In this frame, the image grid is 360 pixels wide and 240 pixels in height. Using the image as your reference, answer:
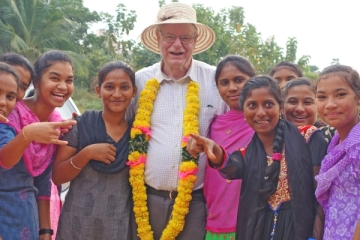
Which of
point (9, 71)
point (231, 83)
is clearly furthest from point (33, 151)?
point (231, 83)

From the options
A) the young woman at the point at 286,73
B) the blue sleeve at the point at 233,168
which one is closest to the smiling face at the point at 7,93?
the blue sleeve at the point at 233,168

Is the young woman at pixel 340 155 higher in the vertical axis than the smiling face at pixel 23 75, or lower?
lower

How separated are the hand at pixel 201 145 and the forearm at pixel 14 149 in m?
1.04

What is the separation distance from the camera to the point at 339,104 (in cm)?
259

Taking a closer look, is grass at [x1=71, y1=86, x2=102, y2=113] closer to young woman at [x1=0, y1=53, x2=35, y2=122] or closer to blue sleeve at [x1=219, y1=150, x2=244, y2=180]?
young woman at [x1=0, y1=53, x2=35, y2=122]

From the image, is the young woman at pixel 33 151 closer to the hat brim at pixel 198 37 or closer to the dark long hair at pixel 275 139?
the hat brim at pixel 198 37

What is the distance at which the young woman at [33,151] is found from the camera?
2.83 meters

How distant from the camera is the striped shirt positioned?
11.4 ft

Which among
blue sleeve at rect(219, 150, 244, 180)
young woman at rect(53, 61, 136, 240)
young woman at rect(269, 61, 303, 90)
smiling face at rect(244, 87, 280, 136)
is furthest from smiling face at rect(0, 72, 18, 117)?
young woman at rect(269, 61, 303, 90)

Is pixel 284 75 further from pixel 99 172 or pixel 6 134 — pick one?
pixel 6 134

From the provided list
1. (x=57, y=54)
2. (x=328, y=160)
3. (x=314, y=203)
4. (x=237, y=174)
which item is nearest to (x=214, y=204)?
(x=237, y=174)

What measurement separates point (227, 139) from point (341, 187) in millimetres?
1033

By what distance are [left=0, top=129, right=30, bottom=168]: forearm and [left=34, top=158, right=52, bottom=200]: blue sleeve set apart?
19.9 inches

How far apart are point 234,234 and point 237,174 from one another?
20.9 inches
